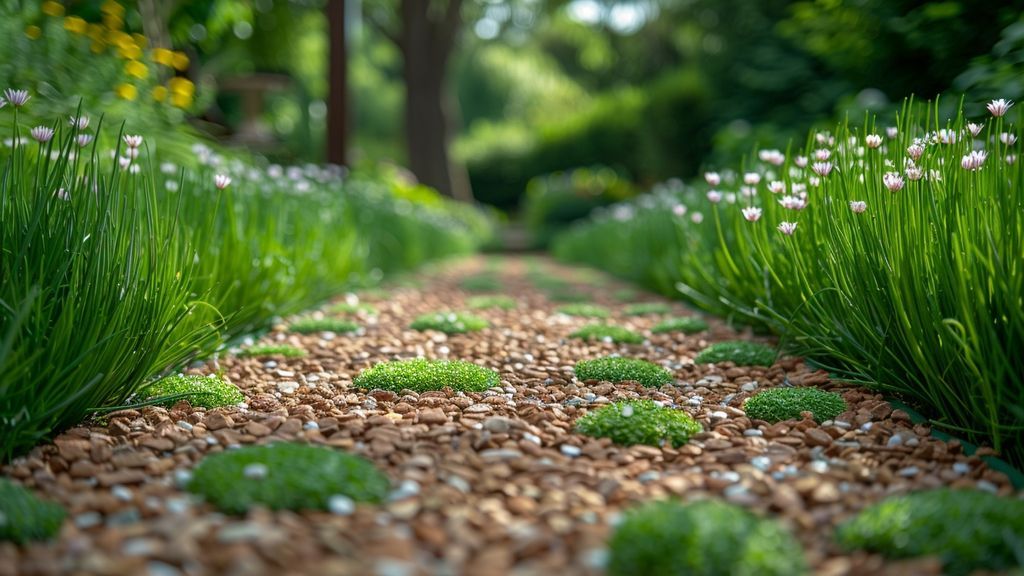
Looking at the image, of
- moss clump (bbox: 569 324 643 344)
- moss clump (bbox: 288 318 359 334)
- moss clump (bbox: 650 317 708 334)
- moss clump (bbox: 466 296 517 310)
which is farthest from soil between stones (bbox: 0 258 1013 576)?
moss clump (bbox: 466 296 517 310)

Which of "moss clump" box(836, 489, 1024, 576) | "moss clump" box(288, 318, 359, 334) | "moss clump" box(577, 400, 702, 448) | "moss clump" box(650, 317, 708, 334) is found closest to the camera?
"moss clump" box(836, 489, 1024, 576)

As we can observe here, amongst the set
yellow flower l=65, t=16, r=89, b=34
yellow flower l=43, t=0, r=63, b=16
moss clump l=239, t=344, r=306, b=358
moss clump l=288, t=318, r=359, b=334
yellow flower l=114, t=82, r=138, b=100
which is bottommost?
moss clump l=239, t=344, r=306, b=358

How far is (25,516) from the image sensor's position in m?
1.73

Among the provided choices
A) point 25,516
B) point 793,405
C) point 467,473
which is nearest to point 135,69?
point 25,516

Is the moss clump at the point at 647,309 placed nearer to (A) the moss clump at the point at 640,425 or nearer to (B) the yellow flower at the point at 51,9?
(A) the moss clump at the point at 640,425

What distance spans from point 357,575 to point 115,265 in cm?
151

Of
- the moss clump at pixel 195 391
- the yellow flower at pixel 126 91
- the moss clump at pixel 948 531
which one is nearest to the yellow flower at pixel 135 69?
the yellow flower at pixel 126 91

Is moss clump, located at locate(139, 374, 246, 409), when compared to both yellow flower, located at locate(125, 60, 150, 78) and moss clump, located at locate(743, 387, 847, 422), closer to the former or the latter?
moss clump, located at locate(743, 387, 847, 422)

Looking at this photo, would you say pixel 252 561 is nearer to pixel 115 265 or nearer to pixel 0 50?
pixel 115 265

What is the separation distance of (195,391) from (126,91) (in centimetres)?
287

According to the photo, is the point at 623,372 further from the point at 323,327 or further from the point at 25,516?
the point at 25,516

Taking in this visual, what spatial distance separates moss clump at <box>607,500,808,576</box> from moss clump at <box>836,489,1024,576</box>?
0.18 m

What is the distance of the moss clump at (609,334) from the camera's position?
13.4 feet

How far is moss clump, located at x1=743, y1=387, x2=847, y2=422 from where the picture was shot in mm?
2670
